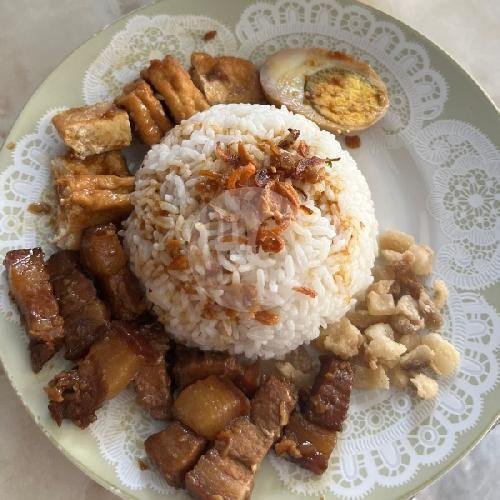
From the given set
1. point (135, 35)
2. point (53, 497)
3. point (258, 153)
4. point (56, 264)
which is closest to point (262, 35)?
point (135, 35)

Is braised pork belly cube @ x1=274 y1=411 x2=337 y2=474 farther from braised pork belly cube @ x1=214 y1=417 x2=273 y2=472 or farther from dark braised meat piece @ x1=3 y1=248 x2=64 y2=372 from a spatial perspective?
dark braised meat piece @ x1=3 y1=248 x2=64 y2=372

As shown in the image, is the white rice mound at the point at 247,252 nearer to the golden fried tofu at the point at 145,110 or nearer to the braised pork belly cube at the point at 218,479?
the golden fried tofu at the point at 145,110

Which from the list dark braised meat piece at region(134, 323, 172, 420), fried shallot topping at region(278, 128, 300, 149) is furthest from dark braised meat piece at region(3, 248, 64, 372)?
fried shallot topping at region(278, 128, 300, 149)

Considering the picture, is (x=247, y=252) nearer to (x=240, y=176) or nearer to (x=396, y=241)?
(x=240, y=176)

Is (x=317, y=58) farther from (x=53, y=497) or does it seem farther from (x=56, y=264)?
(x=53, y=497)

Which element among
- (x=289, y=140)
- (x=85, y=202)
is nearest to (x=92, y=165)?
(x=85, y=202)

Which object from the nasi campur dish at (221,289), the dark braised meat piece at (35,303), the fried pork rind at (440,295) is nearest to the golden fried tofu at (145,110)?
the nasi campur dish at (221,289)
